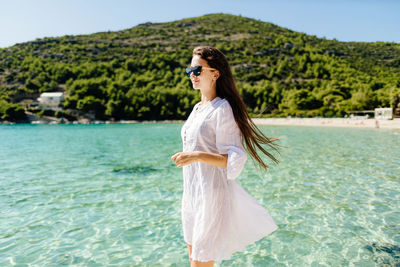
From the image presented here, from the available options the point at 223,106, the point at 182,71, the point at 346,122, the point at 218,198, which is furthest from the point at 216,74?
the point at 182,71

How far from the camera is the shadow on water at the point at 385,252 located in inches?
127

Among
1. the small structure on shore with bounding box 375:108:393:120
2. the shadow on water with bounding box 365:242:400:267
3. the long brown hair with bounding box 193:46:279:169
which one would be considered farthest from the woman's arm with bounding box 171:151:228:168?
the small structure on shore with bounding box 375:108:393:120

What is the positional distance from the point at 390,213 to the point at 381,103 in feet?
181

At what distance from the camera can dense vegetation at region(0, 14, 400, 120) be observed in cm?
6347

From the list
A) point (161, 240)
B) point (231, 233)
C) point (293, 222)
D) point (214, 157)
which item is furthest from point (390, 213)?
point (214, 157)

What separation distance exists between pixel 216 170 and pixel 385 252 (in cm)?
326

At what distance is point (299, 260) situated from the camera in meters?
3.33

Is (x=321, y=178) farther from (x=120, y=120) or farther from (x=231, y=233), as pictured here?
(x=120, y=120)

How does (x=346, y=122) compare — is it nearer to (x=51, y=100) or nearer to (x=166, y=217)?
(x=166, y=217)

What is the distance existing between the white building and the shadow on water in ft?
257

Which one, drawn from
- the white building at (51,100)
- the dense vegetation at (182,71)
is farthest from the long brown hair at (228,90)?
the white building at (51,100)

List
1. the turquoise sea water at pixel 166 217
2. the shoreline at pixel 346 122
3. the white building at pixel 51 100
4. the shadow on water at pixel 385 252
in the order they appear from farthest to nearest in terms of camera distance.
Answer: the white building at pixel 51 100 < the shoreline at pixel 346 122 < the turquoise sea water at pixel 166 217 < the shadow on water at pixel 385 252

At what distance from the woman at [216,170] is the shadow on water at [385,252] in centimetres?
255

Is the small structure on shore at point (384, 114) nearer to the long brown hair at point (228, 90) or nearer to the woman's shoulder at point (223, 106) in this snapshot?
the long brown hair at point (228, 90)
